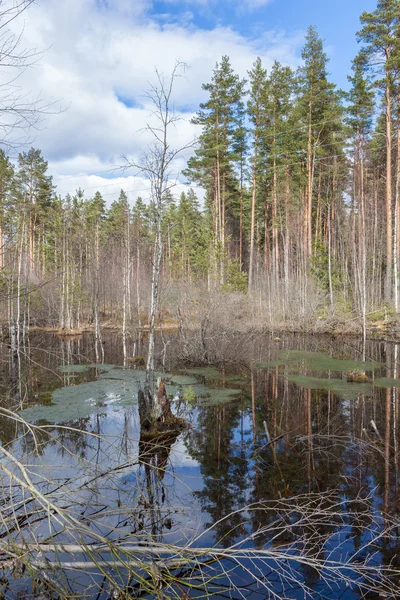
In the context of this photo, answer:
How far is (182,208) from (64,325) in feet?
75.3

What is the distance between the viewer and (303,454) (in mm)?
6531

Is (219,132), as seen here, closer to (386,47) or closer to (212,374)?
(386,47)

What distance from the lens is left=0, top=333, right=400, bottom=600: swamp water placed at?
9.39 feet

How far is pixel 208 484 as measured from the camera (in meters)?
5.56

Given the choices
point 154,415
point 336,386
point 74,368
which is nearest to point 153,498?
point 154,415

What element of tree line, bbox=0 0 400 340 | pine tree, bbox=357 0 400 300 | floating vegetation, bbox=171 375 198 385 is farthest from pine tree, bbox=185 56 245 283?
floating vegetation, bbox=171 375 198 385

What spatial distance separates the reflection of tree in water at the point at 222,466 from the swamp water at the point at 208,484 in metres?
0.03

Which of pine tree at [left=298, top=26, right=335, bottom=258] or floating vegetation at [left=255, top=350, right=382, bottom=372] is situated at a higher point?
pine tree at [left=298, top=26, right=335, bottom=258]

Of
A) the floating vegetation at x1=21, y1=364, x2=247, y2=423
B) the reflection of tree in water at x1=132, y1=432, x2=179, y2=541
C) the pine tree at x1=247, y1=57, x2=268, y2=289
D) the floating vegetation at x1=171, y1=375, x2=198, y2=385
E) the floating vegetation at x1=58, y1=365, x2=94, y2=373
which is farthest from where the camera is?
the pine tree at x1=247, y1=57, x2=268, y2=289

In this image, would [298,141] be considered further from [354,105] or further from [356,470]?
[356,470]

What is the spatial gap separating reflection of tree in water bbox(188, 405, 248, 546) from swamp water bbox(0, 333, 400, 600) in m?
0.03

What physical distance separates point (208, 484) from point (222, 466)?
24.8 inches

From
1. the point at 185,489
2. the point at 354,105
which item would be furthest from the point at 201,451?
the point at 354,105

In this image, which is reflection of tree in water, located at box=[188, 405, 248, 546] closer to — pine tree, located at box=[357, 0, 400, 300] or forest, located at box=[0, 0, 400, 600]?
forest, located at box=[0, 0, 400, 600]
